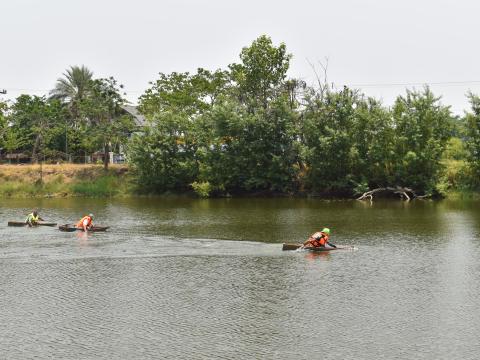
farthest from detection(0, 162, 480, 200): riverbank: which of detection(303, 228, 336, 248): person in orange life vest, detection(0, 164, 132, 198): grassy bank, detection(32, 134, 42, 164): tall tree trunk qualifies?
detection(303, 228, 336, 248): person in orange life vest

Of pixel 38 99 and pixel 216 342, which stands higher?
pixel 38 99

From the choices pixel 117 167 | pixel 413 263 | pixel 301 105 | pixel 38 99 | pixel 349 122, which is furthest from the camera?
pixel 38 99

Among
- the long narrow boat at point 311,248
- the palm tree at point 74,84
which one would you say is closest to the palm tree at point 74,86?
the palm tree at point 74,84

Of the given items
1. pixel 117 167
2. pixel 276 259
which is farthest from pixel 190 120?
pixel 276 259

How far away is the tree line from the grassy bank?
3871mm

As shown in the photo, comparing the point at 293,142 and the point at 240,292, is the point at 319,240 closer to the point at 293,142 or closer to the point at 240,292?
the point at 240,292

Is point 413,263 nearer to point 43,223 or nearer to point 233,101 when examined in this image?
point 43,223

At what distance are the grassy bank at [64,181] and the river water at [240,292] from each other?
34.6m

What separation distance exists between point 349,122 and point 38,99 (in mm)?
56086

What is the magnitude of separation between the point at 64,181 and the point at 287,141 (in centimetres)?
3209

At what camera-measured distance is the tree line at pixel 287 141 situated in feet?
248

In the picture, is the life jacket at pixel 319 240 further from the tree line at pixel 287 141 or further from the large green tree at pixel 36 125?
the large green tree at pixel 36 125

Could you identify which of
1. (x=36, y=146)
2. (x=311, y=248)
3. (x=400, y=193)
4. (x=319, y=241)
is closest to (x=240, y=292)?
(x=311, y=248)

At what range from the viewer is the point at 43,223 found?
170 ft
